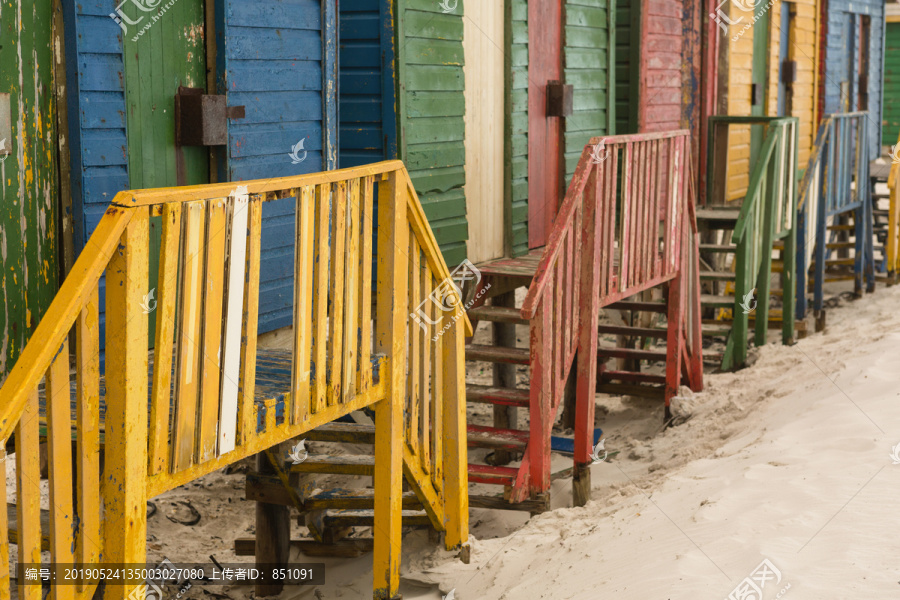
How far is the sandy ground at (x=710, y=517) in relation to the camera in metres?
3.78

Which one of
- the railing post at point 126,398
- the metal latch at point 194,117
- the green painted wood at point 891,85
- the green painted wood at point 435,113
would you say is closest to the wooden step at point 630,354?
the green painted wood at point 435,113

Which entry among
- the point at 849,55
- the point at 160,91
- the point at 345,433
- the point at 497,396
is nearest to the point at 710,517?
the point at 345,433

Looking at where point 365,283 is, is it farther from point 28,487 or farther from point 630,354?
point 630,354

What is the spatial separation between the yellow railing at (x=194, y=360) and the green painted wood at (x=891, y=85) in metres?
27.6

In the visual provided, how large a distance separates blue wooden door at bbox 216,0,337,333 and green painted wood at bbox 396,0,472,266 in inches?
25.1

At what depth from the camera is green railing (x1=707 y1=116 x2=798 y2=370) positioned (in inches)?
348

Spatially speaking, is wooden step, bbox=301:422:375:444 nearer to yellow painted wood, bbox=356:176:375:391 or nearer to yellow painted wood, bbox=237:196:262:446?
yellow painted wood, bbox=356:176:375:391

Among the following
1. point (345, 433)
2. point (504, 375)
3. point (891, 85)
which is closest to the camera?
point (345, 433)

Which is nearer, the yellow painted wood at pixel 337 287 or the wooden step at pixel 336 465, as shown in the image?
the yellow painted wood at pixel 337 287

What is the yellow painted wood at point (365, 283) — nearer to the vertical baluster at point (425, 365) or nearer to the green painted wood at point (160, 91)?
the vertical baluster at point (425, 365)

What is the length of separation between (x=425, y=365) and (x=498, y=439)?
5.19 ft

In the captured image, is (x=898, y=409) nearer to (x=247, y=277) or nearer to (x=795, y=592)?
(x=795, y=592)

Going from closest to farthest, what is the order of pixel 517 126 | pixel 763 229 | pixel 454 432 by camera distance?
pixel 454 432, pixel 517 126, pixel 763 229

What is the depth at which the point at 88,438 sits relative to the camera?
9.02 ft
